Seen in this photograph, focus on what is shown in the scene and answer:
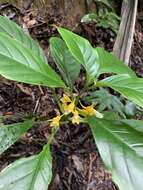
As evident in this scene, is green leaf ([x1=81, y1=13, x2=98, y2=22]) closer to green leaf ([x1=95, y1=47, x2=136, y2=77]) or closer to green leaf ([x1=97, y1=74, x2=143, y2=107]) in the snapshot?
green leaf ([x1=95, y1=47, x2=136, y2=77])

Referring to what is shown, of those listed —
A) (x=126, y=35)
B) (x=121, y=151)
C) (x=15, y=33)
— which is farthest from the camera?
(x=126, y=35)

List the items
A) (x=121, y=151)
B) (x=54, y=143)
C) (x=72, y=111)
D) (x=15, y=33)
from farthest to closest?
(x=54, y=143)
(x=15, y=33)
(x=72, y=111)
(x=121, y=151)

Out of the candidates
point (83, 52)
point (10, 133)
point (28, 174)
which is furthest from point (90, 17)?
point (28, 174)

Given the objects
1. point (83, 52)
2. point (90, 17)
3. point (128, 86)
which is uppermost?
point (90, 17)

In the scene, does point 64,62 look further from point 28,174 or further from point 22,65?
point 28,174

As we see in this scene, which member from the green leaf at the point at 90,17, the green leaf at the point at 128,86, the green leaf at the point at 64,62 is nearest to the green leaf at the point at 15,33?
the green leaf at the point at 64,62

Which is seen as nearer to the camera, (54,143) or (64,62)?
(64,62)

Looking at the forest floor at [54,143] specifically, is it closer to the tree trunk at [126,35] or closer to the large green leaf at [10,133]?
the large green leaf at [10,133]
